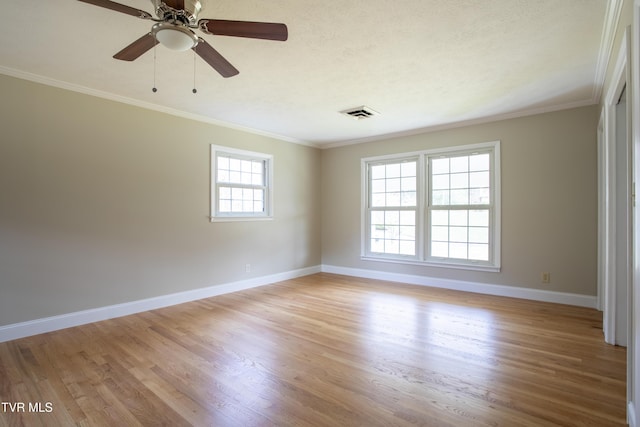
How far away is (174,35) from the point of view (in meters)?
1.83

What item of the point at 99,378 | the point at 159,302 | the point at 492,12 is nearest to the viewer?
the point at 492,12

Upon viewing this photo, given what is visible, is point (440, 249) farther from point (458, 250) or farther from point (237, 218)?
point (237, 218)

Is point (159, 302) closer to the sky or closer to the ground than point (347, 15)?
closer to the ground

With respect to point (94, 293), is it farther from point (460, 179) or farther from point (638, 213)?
point (460, 179)

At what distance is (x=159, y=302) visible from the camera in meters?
3.97

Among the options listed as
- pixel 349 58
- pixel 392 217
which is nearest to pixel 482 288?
pixel 392 217

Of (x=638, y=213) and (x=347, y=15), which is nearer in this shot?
(x=638, y=213)

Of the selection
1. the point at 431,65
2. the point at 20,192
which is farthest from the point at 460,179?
the point at 20,192

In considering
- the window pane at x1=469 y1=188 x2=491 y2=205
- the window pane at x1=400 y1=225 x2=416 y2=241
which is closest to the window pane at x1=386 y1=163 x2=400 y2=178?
the window pane at x1=400 y1=225 x2=416 y2=241

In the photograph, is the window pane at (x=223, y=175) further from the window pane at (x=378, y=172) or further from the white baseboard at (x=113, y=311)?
the window pane at (x=378, y=172)

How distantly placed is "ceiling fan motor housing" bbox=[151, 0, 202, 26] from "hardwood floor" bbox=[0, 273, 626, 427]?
227 centimetres

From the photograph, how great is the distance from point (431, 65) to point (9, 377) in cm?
414

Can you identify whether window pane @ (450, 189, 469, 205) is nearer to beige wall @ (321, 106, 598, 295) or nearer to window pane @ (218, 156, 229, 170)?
beige wall @ (321, 106, 598, 295)

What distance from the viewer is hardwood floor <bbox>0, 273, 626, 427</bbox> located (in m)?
1.86
